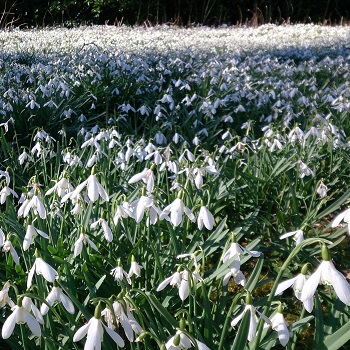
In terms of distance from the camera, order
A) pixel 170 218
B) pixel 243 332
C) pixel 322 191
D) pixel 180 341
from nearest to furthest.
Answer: pixel 180 341, pixel 243 332, pixel 170 218, pixel 322 191

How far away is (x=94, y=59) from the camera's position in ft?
20.7

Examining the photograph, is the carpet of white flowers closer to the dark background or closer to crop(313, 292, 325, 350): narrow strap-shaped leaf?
crop(313, 292, 325, 350): narrow strap-shaped leaf

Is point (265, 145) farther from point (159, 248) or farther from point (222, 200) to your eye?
point (159, 248)

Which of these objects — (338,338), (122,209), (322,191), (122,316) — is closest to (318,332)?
(338,338)

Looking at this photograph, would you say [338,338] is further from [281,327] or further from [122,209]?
[122,209]

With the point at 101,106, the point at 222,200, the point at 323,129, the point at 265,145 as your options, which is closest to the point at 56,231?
the point at 222,200

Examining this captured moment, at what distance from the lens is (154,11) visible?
1681cm

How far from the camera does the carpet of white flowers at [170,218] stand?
1412 millimetres

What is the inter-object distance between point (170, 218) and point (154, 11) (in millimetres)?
15585

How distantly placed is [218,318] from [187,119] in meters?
2.62

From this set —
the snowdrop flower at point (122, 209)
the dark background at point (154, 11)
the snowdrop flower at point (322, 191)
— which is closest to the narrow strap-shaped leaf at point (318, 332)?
the snowdrop flower at point (122, 209)

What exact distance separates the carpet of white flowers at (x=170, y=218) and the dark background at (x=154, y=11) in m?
9.92

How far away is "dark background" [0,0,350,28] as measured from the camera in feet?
52.8

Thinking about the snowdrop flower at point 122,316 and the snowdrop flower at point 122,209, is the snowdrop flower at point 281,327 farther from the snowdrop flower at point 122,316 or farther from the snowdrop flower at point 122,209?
the snowdrop flower at point 122,209
